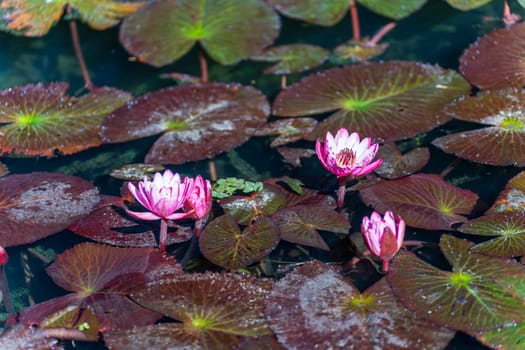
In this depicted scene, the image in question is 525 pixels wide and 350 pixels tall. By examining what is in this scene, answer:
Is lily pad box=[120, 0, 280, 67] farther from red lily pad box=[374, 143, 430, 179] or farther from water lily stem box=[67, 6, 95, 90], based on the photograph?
red lily pad box=[374, 143, 430, 179]

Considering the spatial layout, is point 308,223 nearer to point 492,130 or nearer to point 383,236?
point 383,236

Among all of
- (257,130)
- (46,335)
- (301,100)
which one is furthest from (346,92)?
(46,335)

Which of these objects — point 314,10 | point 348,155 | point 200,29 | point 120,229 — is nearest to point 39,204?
point 120,229

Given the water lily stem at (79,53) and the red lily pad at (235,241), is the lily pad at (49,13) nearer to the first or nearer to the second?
the water lily stem at (79,53)

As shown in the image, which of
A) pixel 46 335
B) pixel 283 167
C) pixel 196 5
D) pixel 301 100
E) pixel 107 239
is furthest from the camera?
pixel 196 5

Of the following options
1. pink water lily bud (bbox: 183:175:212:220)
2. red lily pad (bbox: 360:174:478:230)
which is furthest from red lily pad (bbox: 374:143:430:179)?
pink water lily bud (bbox: 183:175:212:220)

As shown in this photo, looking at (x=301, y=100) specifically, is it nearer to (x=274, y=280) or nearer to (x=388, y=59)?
(x=388, y=59)
